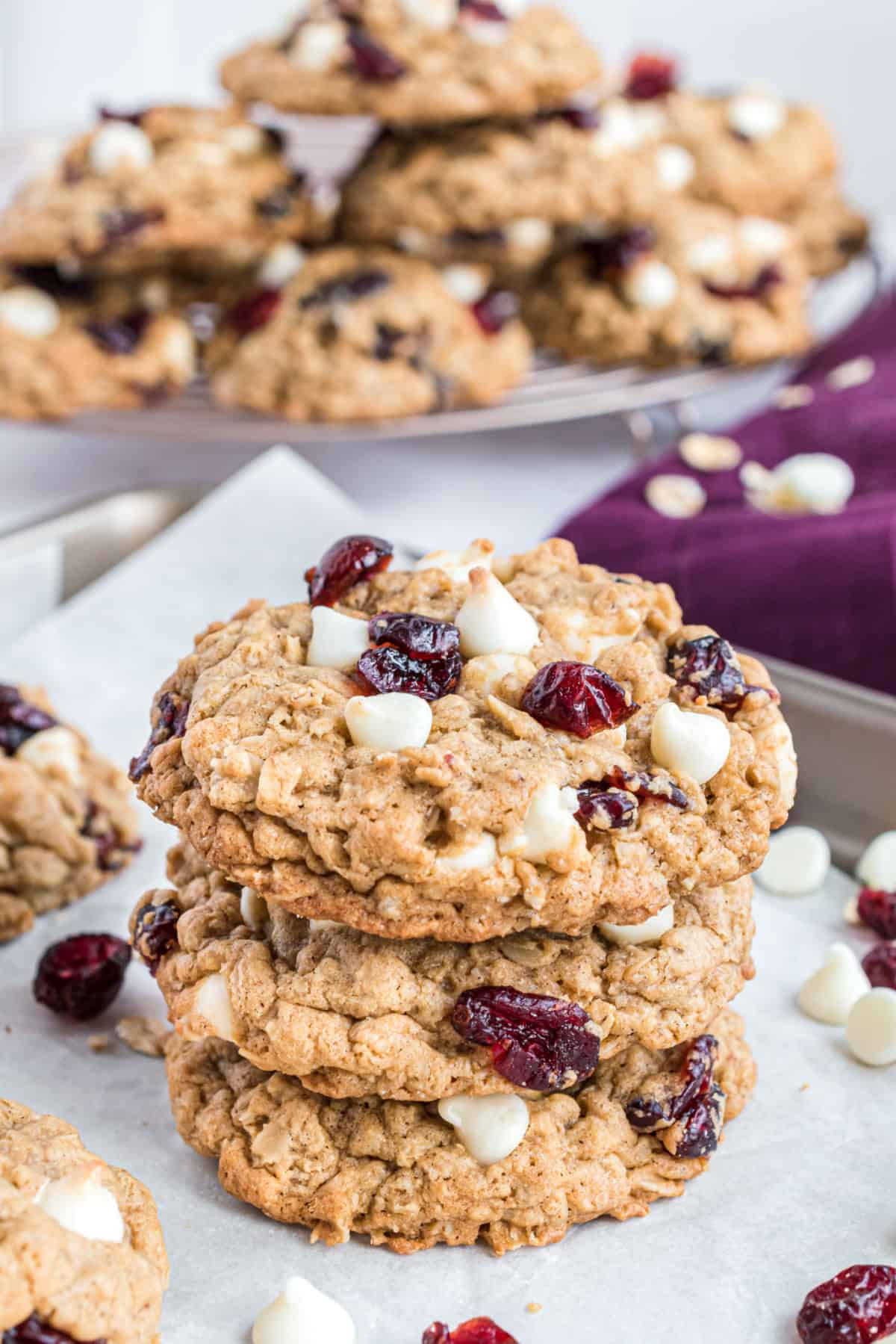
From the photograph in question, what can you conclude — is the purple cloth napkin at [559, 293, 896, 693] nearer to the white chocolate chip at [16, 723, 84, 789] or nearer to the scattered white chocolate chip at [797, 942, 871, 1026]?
the scattered white chocolate chip at [797, 942, 871, 1026]

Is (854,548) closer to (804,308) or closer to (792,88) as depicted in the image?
(804,308)

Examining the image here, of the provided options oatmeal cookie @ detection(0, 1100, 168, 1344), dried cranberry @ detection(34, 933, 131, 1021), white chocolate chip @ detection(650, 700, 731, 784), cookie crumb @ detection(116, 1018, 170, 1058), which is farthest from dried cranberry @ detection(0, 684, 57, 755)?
white chocolate chip @ detection(650, 700, 731, 784)

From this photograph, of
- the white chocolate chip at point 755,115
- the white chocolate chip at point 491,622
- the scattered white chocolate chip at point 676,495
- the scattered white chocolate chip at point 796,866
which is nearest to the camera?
the white chocolate chip at point 491,622

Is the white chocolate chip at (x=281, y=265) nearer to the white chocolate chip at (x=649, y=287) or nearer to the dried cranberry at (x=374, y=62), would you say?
the dried cranberry at (x=374, y=62)

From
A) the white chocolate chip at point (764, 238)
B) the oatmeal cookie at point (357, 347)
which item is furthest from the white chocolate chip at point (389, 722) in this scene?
the white chocolate chip at point (764, 238)

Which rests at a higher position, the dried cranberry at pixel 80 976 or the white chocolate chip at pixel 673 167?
the dried cranberry at pixel 80 976

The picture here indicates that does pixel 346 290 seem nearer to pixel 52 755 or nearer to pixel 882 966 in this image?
Result: pixel 52 755

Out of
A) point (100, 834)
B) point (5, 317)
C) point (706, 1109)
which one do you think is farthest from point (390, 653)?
point (5, 317)
